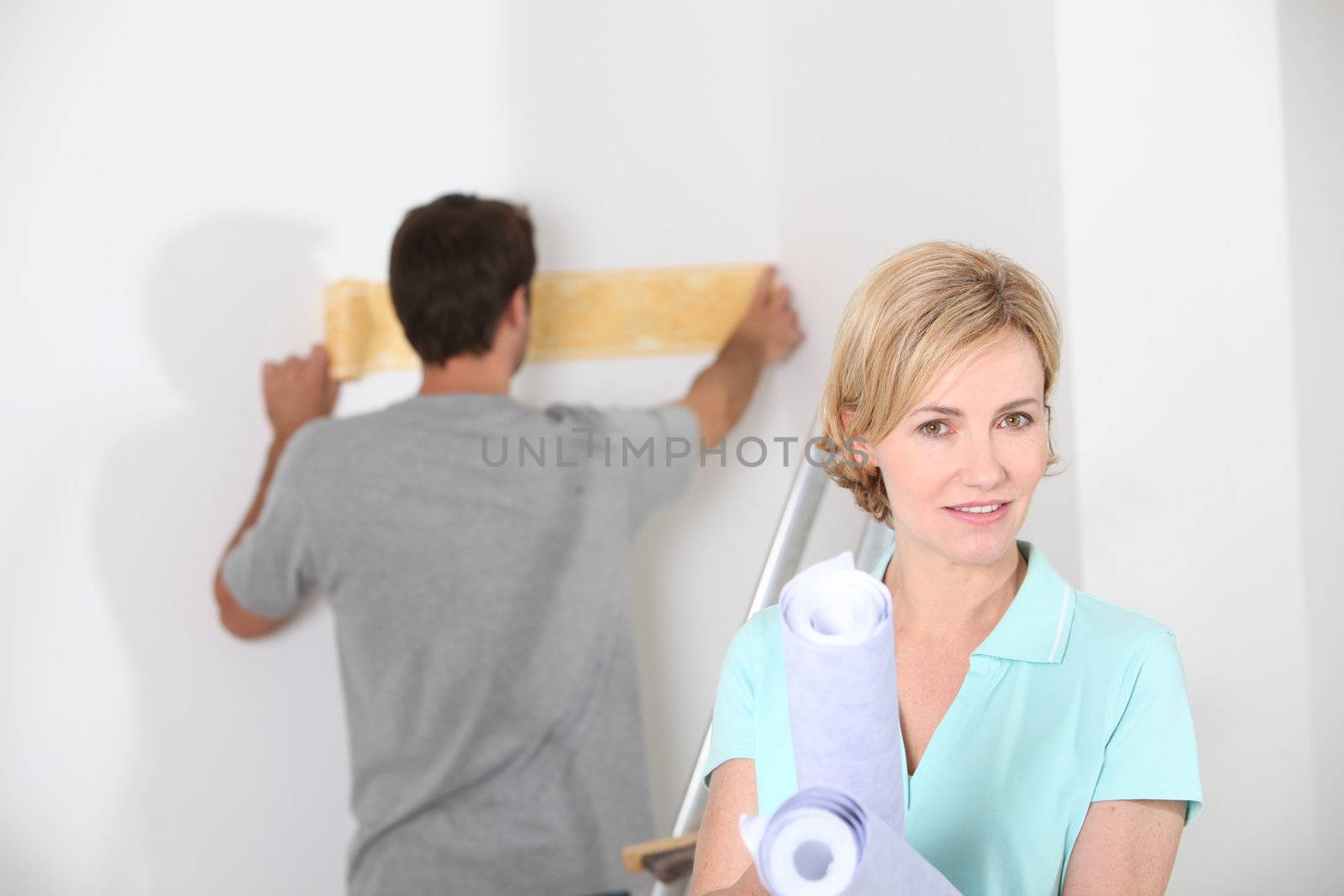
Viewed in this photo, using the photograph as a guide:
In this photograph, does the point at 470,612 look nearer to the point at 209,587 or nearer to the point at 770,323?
the point at 209,587

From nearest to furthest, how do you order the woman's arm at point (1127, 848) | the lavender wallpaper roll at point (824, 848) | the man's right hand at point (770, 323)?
the lavender wallpaper roll at point (824, 848)
the woman's arm at point (1127, 848)
the man's right hand at point (770, 323)

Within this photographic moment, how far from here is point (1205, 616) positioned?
1256mm

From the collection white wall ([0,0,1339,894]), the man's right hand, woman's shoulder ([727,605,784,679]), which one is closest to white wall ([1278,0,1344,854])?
white wall ([0,0,1339,894])

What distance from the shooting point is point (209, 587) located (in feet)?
6.19

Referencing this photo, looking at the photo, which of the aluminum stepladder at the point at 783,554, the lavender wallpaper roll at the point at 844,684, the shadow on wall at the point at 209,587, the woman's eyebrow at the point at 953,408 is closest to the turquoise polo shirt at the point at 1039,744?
the woman's eyebrow at the point at 953,408

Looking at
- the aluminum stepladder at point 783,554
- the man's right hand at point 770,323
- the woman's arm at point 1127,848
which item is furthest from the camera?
the man's right hand at point 770,323

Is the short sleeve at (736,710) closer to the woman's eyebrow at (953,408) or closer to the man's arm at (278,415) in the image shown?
the woman's eyebrow at (953,408)

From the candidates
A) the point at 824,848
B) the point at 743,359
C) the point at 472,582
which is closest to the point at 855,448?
the point at 824,848

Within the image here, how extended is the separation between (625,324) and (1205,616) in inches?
41.8

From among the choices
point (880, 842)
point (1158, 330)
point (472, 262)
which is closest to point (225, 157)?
point (472, 262)

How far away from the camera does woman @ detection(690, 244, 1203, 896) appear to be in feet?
2.79

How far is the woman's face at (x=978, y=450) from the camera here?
0.91m

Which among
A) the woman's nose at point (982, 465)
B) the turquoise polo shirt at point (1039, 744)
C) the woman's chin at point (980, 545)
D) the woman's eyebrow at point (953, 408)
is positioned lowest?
the turquoise polo shirt at point (1039, 744)

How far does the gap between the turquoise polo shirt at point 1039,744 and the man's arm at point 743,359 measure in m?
0.96
